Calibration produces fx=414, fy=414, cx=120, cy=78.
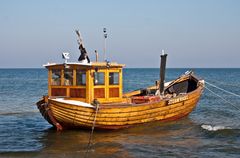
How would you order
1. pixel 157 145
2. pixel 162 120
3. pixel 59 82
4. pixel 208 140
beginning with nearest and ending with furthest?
pixel 157 145, pixel 208 140, pixel 59 82, pixel 162 120

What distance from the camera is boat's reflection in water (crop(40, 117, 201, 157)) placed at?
1403cm

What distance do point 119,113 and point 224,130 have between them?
4.99 m

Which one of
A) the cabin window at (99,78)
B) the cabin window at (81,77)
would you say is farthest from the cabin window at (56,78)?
the cabin window at (99,78)

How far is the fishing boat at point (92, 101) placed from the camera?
16.2 meters

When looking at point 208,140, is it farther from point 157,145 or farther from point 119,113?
point 119,113

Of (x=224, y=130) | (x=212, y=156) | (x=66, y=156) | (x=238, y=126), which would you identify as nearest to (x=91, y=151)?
(x=66, y=156)

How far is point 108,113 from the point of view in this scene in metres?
16.5

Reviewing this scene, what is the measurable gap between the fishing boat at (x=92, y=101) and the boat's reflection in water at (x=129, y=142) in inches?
15.0

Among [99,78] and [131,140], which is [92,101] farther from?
[131,140]

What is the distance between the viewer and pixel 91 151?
46.1 ft

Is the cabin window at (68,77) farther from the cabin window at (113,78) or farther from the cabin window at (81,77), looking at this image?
the cabin window at (113,78)

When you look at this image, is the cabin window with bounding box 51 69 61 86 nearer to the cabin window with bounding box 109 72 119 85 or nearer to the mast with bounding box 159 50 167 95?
the cabin window with bounding box 109 72 119 85

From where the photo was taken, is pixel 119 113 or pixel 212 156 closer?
pixel 212 156

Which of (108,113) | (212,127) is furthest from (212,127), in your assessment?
(108,113)
